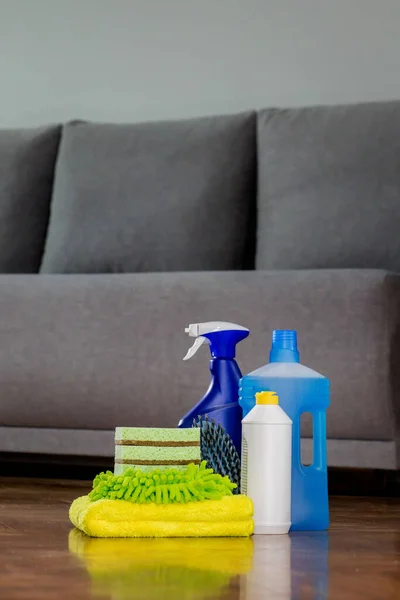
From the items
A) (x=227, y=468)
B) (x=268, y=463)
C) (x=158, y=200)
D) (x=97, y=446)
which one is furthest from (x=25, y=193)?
(x=268, y=463)

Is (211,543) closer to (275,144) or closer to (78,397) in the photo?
(78,397)

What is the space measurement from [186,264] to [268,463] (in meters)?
1.38

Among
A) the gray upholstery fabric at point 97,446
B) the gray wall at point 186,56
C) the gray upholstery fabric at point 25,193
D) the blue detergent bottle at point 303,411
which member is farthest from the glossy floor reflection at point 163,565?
the gray wall at point 186,56

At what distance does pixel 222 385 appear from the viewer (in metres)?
1.37

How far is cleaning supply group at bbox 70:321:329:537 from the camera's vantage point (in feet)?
3.85

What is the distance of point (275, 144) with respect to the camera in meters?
2.61

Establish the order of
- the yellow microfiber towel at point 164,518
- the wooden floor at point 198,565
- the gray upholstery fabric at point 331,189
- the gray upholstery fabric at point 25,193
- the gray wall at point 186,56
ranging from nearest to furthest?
the wooden floor at point 198,565
the yellow microfiber towel at point 164,518
the gray upholstery fabric at point 331,189
the gray upholstery fabric at point 25,193
the gray wall at point 186,56

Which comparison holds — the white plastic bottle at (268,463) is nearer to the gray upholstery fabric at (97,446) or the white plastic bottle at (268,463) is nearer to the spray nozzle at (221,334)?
the spray nozzle at (221,334)

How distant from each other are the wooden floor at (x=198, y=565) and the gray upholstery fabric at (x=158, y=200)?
128 centimetres

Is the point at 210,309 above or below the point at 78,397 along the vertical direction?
above

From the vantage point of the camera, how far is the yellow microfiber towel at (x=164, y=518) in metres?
1.17

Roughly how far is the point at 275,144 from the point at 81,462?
3.35 ft

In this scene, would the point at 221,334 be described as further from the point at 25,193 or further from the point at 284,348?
the point at 25,193

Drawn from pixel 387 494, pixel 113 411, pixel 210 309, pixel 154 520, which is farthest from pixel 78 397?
pixel 154 520
